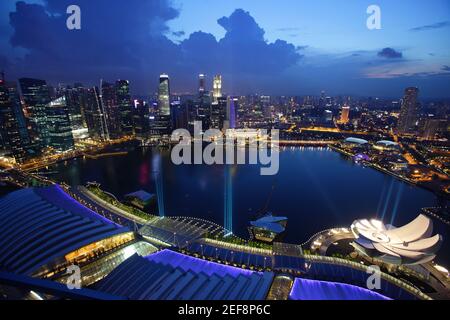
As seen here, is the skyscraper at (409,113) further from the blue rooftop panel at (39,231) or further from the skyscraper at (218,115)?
the blue rooftop panel at (39,231)

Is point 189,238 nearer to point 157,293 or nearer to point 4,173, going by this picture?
point 157,293

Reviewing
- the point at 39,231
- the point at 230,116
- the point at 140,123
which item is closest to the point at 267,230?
the point at 39,231

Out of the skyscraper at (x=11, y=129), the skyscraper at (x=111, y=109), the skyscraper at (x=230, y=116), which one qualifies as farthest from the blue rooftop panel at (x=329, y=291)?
the skyscraper at (x=230, y=116)

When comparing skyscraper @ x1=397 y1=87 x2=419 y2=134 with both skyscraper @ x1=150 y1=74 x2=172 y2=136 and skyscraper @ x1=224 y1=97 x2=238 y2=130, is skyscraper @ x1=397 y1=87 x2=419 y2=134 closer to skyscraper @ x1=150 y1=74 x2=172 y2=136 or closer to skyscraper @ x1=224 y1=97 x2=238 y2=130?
skyscraper @ x1=224 y1=97 x2=238 y2=130

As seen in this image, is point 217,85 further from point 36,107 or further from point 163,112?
point 36,107

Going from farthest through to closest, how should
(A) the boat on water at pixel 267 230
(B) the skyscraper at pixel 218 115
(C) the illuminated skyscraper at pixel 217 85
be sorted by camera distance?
(C) the illuminated skyscraper at pixel 217 85 → (B) the skyscraper at pixel 218 115 → (A) the boat on water at pixel 267 230

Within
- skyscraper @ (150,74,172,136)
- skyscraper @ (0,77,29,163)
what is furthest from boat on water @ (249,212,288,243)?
skyscraper @ (150,74,172,136)
